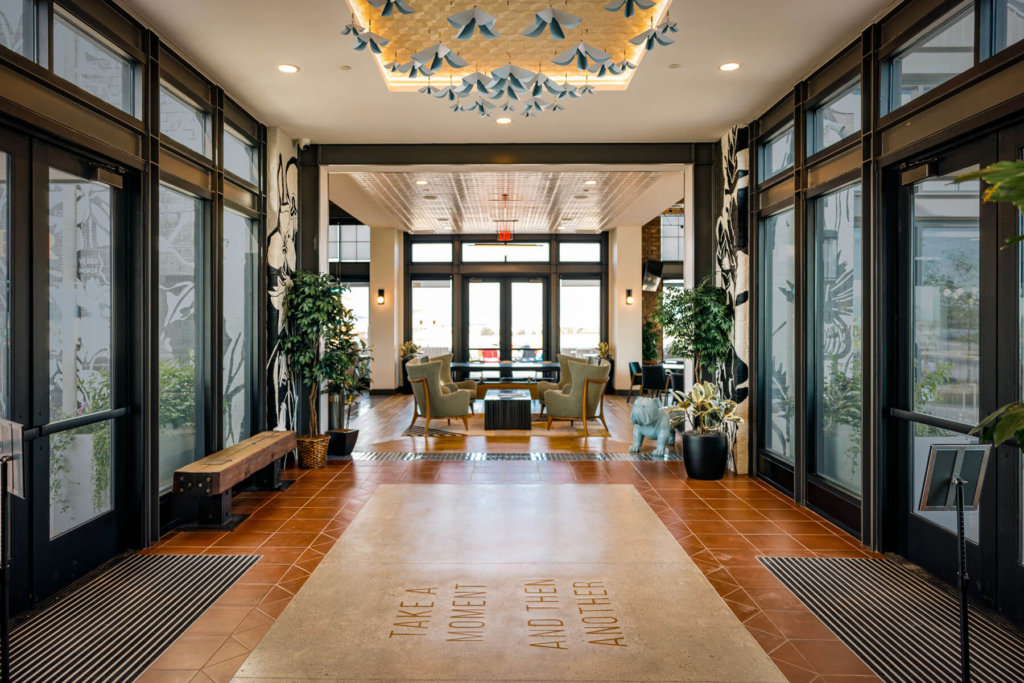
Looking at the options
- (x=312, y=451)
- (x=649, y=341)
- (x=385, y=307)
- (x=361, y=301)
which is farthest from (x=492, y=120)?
(x=361, y=301)

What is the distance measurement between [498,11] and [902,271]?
3.16 meters

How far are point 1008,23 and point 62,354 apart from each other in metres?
5.03

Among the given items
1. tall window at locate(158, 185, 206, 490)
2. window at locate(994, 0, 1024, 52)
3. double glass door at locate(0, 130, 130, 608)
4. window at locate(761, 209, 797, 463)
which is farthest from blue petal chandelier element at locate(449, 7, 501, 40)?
window at locate(761, 209, 797, 463)

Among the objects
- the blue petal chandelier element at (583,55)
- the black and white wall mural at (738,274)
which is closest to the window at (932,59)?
the blue petal chandelier element at (583,55)

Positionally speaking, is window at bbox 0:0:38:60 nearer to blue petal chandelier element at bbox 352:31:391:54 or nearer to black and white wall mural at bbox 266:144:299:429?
blue petal chandelier element at bbox 352:31:391:54

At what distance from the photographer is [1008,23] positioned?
3.05 meters

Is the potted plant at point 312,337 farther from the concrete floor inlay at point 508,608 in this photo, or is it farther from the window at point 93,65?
the window at point 93,65

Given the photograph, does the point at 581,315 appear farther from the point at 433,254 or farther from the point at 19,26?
the point at 19,26

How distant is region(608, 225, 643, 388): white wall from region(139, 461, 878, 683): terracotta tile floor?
21.6ft

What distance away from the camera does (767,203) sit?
5.89 m

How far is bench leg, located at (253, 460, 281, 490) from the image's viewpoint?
561 cm

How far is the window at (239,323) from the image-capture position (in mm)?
5574

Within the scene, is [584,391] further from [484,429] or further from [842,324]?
[842,324]

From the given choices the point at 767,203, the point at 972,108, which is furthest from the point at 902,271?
the point at 767,203
